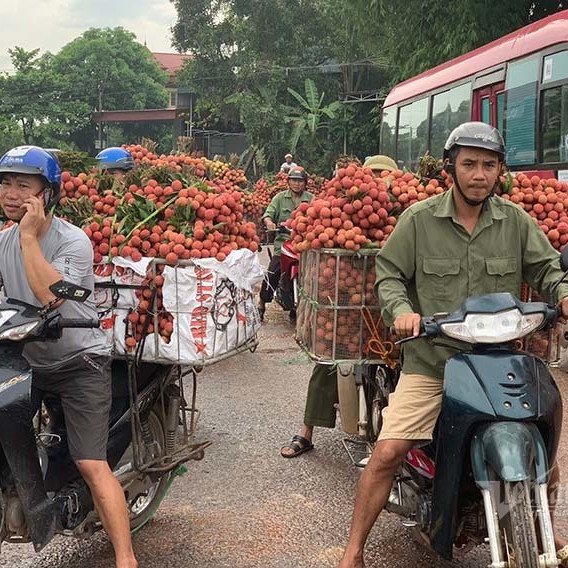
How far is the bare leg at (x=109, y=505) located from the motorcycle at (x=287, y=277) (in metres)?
4.90

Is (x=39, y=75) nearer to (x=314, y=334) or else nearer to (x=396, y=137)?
(x=396, y=137)

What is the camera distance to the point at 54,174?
9.60ft

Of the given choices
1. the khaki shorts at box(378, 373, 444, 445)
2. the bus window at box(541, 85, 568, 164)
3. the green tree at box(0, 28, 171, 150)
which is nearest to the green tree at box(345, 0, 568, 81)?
the bus window at box(541, 85, 568, 164)

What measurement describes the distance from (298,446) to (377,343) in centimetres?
136

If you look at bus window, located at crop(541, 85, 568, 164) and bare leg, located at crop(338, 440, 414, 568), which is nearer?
bare leg, located at crop(338, 440, 414, 568)

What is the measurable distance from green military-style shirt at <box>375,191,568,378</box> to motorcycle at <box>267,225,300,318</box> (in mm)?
4642

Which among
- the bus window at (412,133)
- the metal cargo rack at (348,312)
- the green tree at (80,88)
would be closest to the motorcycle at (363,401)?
the metal cargo rack at (348,312)

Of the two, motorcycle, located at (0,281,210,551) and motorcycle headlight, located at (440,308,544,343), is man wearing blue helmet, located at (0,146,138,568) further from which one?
motorcycle headlight, located at (440,308,544,343)

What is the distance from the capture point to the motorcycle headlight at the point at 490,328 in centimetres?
252

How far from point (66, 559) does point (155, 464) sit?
1.85ft

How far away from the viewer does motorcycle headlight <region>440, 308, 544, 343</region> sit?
2.52 m

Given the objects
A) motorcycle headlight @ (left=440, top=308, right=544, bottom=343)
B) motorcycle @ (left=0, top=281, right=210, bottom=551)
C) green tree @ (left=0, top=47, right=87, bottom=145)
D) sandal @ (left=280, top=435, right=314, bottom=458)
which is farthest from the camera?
green tree @ (left=0, top=47, right=87, bottom=145)

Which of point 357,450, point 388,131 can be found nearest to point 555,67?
point 357,450

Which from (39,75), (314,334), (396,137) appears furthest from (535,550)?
(39,75)
